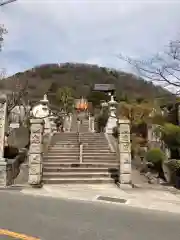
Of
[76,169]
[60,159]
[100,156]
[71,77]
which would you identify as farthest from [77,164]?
[71,77]

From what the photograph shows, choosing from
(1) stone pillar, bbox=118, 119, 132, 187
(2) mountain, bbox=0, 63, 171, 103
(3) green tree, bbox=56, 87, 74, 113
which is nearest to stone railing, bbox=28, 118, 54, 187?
(1) stone pillar, bbox=118, 119, 132, 187

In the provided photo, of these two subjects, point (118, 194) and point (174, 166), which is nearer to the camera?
point (118, 194)

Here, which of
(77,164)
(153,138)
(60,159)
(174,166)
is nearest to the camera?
(174,166)

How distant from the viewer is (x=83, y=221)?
22.2ft

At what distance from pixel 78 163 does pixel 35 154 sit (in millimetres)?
2810

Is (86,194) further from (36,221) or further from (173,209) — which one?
(36,221)

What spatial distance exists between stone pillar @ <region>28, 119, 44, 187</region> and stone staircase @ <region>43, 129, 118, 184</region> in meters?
0.75

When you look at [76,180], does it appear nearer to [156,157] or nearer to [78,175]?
[78,175]

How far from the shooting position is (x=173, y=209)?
28.4 ft

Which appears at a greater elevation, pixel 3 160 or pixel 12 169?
pixel 3 160

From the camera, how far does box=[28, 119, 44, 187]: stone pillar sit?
475 inches

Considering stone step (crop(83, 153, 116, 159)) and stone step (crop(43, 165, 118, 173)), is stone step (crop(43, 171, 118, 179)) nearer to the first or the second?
stone step (crop(43, 165, 118, 173))

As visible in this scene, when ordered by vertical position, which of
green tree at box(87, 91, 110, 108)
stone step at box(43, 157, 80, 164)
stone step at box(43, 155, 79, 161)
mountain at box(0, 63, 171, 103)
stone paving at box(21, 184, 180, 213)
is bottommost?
stone paving at box(21, 184, 180, 213)

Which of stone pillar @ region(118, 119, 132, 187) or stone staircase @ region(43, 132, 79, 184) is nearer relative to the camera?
stone pillar @ region(118, 119, 132, 187)
